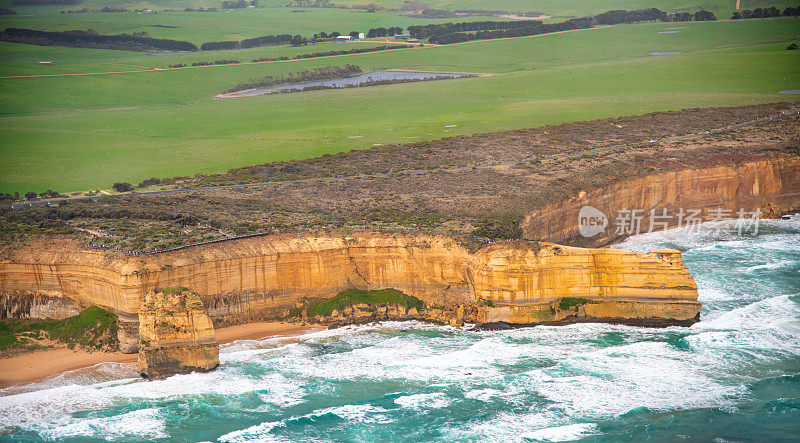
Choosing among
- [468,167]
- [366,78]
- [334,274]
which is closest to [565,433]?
[334,274]

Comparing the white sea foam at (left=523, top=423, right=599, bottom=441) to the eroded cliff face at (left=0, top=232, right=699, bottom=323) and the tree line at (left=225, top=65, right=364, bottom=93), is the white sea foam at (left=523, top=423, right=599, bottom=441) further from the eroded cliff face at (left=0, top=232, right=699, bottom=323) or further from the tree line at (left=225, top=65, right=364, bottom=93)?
the tree line at (left=225, top=65, right=364, bottom=93)

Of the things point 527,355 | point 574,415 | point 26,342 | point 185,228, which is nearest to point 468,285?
point 527,355

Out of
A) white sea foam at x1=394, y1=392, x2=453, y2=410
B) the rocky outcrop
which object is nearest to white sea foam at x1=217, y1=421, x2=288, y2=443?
white sea foam at x1=394, y1=392, x2=453, y2=410

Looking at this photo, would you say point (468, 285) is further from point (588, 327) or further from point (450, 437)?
point (450, 437)

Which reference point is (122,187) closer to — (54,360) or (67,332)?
(67,332)

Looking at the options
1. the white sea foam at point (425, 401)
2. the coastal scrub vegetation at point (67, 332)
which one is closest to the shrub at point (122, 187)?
the coastal scrub vegetation at point (67, 332)
